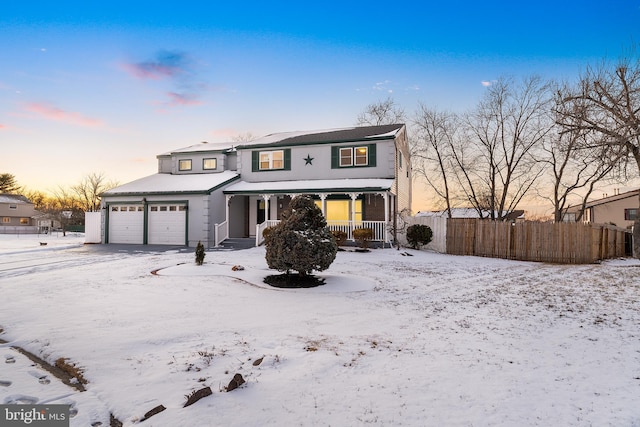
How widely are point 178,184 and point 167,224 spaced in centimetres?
277

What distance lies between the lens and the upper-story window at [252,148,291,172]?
22.4 m

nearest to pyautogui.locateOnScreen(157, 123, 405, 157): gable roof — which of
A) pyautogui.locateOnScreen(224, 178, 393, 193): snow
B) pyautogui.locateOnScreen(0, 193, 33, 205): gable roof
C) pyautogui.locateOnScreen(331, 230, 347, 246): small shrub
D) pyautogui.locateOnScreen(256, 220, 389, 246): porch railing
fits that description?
pyautogui.locateOnScreen(224, 178, 393, 193): snow

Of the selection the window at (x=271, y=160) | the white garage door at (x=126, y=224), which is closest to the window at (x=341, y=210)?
the window at (x=271, y=160)

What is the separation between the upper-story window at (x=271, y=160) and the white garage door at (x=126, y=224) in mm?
7900

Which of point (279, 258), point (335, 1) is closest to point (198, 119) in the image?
point (335, 1)

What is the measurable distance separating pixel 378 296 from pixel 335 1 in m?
11.9

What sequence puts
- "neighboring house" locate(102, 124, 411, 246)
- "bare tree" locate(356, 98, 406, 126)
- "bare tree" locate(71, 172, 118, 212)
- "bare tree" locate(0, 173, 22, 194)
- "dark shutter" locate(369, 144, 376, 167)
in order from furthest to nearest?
"bare tree" locate(0, 173, 22, 194)
"bare tree" locate(71, 172, 118, 212)
"bare tree" locate(356, 98, 406, 126)
"dark shutter" locate(369, 144, 376, 167)
"neighboring house" locate(102, 124, 411, 246)

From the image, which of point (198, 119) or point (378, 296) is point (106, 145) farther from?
point (378, 296)

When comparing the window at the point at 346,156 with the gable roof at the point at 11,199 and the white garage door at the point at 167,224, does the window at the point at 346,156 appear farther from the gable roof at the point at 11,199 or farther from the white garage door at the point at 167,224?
the gable roof at the point at 11,199

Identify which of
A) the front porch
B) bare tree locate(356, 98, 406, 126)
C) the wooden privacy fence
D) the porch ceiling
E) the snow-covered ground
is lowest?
the snow-covered ground

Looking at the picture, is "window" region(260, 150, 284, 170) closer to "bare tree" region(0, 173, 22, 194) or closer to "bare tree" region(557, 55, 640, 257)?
"bare tree" region(557, 55, 640, 257)

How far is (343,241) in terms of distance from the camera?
17922mm

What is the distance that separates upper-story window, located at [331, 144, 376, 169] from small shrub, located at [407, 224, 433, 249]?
4.54 m

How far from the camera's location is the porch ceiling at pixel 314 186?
1884cm
